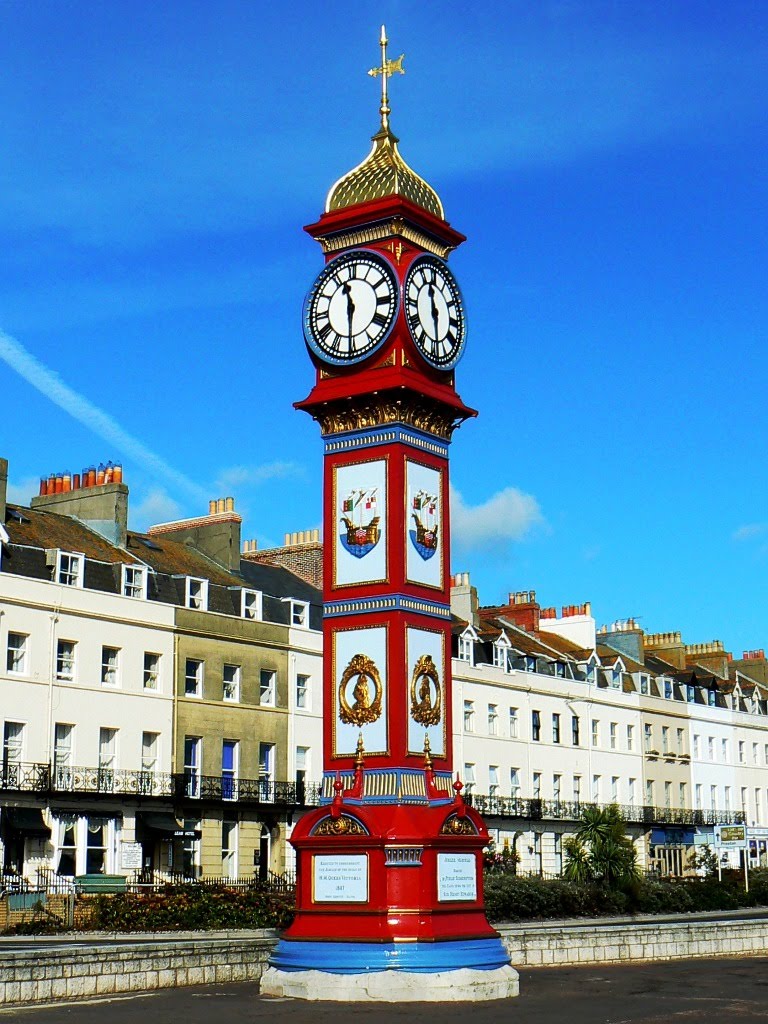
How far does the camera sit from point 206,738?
2069 inches

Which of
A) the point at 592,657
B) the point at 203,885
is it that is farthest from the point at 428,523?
the point at 592,657

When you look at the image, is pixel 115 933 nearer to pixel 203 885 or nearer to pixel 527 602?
pixel 203 885

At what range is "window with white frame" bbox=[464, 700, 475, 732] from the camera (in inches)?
2506

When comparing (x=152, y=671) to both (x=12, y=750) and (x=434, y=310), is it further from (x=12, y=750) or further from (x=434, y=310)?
(x=434, y=310)

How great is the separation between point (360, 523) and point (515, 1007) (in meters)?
8.13

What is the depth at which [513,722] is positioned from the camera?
2640 inches

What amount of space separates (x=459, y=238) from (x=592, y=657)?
4817 cm

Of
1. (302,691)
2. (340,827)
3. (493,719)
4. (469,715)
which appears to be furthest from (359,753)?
(493,719)

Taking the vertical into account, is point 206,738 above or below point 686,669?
below

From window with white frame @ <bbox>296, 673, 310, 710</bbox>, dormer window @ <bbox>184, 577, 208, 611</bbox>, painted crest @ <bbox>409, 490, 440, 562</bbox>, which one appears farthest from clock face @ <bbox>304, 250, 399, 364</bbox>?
window with white frame @ <bbox>296, 673, 310, 710</bbox>

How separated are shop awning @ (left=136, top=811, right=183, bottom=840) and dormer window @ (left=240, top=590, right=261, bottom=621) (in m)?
8.30

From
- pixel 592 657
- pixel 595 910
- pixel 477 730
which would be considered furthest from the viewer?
pixel 592 657

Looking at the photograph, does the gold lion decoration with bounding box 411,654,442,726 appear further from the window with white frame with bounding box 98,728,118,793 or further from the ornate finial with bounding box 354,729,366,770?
the window with white frame with bounding box 98,728,118,793

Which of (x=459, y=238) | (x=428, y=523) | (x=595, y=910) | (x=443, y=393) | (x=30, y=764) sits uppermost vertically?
(x=459, y=238)
